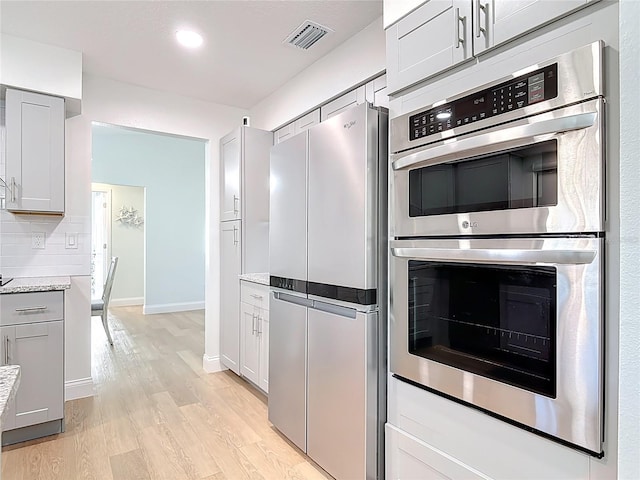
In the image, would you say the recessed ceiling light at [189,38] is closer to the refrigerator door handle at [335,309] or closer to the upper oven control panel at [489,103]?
the upper oven control panel at [489,103]

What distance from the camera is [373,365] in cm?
174

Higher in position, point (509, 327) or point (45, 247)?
point (45, 247)

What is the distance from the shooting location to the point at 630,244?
2.08 ft

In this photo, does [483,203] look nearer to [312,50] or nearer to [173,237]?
[312,50]

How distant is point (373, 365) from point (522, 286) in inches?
31.5

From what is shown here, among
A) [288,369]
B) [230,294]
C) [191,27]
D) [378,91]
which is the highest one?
[191,27]

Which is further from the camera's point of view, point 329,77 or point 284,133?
point 284,133

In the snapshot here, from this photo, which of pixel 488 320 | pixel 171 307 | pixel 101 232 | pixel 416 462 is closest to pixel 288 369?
pixel 416 462

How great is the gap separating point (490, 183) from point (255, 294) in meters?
2.14

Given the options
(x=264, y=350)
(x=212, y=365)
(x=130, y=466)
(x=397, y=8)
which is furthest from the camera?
(x=212, y=365)

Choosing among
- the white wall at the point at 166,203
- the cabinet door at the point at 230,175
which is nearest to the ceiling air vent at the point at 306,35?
the cabinet door at the point at 230,175

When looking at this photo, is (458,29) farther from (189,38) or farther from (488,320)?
(189,38)

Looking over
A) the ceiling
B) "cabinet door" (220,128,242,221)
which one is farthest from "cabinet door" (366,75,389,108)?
"cabinet door" (220,128,242,221)

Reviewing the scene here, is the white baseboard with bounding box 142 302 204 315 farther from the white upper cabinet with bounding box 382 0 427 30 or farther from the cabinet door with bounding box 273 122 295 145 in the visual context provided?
the white upper cabinet with bounding box 382 0 427 30
